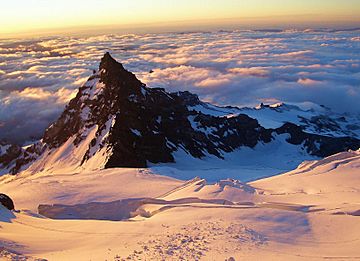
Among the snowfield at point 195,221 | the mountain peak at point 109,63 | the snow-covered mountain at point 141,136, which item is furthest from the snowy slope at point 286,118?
the snowfield at point 195,221

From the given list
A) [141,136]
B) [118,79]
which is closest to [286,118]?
[118,79]

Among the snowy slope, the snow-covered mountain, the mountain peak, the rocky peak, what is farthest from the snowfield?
the snowy slope

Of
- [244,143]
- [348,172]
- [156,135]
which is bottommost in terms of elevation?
[244,143]

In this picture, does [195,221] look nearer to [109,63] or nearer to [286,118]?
[109,63]

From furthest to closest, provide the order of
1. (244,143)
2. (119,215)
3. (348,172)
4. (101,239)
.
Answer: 1. (244,143)
2. (348,172)
3. (119,215)
4. (101,239)

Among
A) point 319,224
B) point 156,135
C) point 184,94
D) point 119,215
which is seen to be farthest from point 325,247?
point 184,94

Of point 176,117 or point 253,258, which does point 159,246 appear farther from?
point 176,117

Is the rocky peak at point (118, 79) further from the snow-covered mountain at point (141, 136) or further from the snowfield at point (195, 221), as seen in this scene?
the snowfield at point (195, 221)

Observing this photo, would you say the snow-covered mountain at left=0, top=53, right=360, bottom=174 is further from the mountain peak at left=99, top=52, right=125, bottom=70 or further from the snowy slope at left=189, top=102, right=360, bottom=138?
the snowy slope at left=189, top=102, right=360, bottom=138
